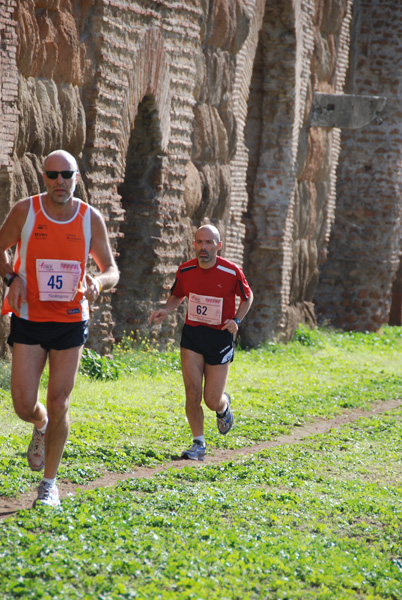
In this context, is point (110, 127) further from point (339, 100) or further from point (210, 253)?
point (339, 100)

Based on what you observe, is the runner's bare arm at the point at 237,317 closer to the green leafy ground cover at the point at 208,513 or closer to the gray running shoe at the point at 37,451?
the green leafy ground cover at the point at 208,513

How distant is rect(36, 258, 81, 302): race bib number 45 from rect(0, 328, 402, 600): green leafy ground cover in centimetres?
121

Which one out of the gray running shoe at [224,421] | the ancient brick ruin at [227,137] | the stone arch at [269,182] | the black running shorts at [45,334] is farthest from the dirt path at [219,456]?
the stone arch at [269,182]

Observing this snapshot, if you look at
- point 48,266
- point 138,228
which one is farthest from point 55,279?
point 138,228

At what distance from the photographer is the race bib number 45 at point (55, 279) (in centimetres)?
523

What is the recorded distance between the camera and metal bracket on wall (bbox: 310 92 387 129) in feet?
53.9

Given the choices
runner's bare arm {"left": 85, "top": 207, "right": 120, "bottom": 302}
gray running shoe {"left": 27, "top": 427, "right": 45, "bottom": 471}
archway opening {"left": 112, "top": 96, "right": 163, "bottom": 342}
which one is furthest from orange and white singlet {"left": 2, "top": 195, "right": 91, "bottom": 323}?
archway opening {"left": 112, "top": 96, "right": 163, "bottom": 342}

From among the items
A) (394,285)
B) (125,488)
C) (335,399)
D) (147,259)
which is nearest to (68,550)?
(125,488)

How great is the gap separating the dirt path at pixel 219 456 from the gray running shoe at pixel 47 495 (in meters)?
0.17

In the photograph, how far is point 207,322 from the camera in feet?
24.3

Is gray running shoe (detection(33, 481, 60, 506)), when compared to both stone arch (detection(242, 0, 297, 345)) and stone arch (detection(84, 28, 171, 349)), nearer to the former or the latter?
stone arch (detection(84, 28, 171, 349))

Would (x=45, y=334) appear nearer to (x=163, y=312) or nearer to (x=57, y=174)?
(x=57, y=174)

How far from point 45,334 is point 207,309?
2344 mm

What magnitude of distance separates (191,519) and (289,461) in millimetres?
2257
